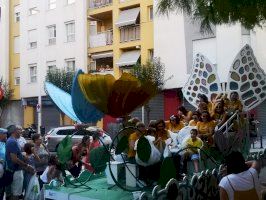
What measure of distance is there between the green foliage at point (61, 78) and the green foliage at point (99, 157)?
2486cm

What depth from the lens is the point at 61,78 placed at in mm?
33406

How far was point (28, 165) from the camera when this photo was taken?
9.48 meters

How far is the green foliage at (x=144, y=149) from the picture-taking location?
7543 millimetres

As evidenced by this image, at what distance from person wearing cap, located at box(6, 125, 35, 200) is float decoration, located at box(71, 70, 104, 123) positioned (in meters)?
1.86

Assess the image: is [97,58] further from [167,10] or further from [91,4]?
[167,10]

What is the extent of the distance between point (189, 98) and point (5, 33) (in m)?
31.1

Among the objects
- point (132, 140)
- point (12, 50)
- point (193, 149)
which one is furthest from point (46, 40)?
point (132, 140)

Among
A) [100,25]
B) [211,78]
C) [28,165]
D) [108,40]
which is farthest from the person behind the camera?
[100,25]

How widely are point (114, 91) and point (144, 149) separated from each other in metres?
1.14

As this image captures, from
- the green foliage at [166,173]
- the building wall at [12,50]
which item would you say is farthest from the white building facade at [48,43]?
the green foliage at [166,173]

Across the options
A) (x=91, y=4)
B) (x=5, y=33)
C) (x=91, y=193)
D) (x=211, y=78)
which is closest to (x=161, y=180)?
(x=91, y=193)

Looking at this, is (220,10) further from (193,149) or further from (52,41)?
(52,41)

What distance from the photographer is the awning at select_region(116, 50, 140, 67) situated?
104 ft

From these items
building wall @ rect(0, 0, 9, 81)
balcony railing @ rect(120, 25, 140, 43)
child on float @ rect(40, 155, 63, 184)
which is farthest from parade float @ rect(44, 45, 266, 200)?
building wall @ rect(0, 0, 9, 81)
